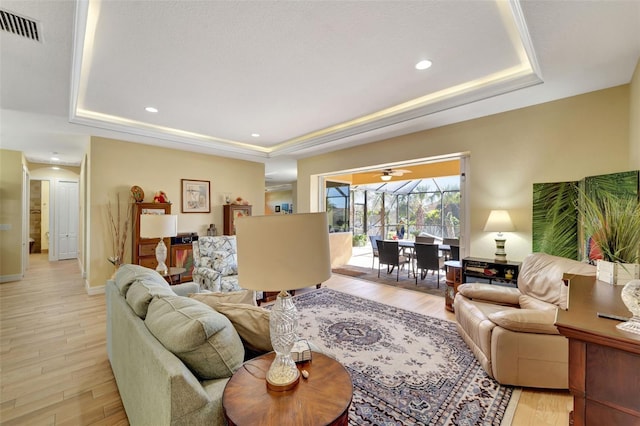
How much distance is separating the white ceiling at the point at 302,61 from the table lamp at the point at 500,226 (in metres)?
1.33

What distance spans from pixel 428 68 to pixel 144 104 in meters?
3.54

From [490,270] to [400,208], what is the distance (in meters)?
6.15

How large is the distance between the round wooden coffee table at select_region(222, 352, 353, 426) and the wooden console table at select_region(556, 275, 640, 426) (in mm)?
822

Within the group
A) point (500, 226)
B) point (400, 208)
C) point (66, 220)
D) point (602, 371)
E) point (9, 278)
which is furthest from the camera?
point (400, 208)

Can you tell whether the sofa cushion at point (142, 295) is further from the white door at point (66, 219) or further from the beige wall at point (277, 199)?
the beige wall at point (277, 199)

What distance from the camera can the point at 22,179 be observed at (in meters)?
5.45

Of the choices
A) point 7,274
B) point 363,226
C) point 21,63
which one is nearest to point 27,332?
point 21,63

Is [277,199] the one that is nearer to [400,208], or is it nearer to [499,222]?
[400,208]

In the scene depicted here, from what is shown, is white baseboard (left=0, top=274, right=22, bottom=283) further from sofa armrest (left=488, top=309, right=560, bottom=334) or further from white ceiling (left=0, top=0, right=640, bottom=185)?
sofa armrest (left=488, top=309, right=560, bottom=334)

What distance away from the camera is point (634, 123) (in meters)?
2.49

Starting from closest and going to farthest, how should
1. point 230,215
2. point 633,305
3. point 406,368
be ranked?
1. point 633,305
2. point 406,368
3. point 230,215

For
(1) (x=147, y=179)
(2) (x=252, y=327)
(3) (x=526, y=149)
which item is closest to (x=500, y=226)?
(3) (x=526, y=149)

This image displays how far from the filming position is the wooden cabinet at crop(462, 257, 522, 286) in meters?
3.19

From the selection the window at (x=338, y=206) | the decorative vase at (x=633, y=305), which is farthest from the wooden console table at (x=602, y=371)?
the window at (x=338, y=206)
